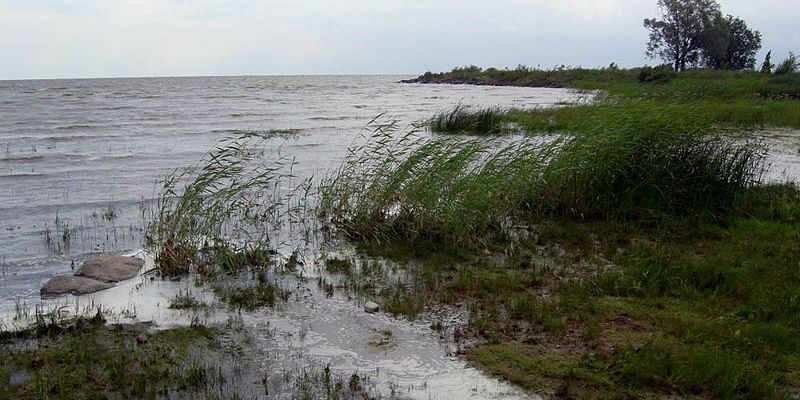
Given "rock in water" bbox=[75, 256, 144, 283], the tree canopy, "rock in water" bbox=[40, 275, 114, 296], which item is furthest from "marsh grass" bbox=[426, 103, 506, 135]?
the tree canopy

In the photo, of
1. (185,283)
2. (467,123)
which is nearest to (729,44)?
(467,123)

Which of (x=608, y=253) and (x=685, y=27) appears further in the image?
(x=685, y=27)

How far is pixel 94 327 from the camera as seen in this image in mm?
6484

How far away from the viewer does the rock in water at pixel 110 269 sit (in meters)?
8.18

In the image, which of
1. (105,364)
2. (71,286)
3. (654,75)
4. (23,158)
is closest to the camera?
(105,364)

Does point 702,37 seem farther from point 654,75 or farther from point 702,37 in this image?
point 654,75

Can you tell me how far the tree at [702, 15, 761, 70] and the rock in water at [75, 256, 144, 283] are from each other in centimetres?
7019

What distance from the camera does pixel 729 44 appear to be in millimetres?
71000

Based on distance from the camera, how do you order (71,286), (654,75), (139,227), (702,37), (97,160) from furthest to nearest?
1. (702,37)
2. (654,75)
3. (97,160)
4. (139,227)
5. (71,286)

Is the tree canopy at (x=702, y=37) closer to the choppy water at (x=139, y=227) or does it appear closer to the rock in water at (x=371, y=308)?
the choppy water at (x=139, y=227)

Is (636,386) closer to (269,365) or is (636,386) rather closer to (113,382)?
(269,365)

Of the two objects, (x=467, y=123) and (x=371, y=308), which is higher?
(x=467, y=123)

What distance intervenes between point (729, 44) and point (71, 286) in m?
78.2

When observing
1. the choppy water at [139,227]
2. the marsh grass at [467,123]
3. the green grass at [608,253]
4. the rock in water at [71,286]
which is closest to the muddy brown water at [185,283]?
the choppy water at [139,227]
